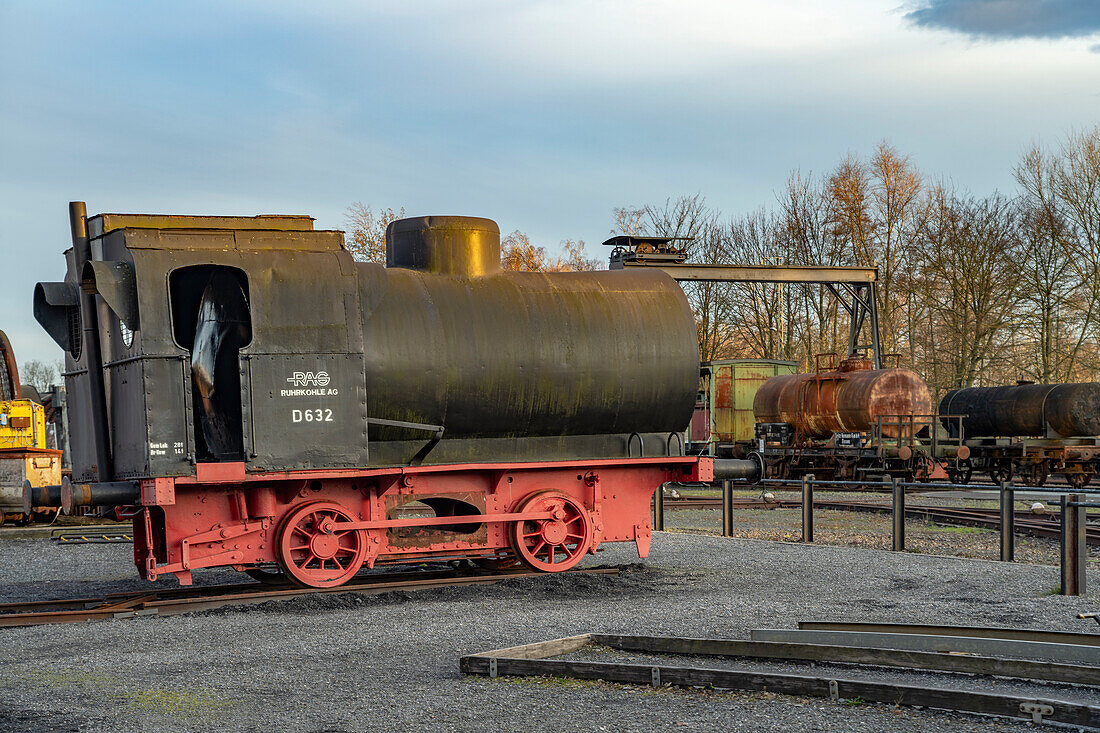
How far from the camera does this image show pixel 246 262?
955 centimetres

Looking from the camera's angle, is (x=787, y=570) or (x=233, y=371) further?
(x=787, y=570)

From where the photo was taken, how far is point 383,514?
10148mm

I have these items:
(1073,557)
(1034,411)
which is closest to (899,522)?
(1073,557)

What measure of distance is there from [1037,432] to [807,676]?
80.6 feet

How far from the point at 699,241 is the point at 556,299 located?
133 feet

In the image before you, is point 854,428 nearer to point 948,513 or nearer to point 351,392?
point 948,513

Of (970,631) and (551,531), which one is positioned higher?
(551,531)

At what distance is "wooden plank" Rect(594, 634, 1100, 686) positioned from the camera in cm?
591

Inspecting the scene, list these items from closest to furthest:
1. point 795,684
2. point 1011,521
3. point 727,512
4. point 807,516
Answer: point 795,684 → point 1011,521 → point 807,516 → point 727,512

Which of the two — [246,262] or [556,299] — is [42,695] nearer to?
[246,262]

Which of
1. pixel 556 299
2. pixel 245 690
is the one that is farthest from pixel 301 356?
pixel 245 690

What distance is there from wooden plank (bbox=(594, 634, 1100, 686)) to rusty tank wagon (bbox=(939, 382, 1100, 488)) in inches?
855

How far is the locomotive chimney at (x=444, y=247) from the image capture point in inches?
422

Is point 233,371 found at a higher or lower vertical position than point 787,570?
higher
